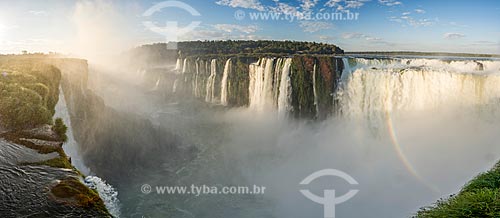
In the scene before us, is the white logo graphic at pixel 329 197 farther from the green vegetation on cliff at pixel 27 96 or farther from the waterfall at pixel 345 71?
the green vegetation on cliff at pixel 27 96

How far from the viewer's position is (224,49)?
70.3 m

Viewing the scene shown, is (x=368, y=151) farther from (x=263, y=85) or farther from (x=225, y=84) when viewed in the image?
(x=225, y=84)

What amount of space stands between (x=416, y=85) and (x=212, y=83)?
87.4 ft

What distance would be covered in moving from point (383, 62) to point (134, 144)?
2087 cm

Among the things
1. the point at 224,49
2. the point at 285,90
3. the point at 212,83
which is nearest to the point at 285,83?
the point at 285,90

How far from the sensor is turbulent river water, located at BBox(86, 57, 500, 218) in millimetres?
18670

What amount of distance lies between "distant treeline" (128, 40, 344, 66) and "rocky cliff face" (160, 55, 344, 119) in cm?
2080

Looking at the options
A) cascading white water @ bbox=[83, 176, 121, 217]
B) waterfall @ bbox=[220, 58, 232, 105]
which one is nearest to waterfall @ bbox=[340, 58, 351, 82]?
waterfall @ bbox=[220, 58, 232, 105]

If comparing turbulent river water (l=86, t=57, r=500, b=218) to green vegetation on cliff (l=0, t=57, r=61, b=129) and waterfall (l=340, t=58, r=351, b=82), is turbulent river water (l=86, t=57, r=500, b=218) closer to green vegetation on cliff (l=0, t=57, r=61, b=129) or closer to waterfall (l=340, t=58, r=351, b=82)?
waterfall (l=340, t=58, r=351, b=82)

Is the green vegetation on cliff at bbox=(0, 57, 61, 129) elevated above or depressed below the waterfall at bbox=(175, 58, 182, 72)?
below

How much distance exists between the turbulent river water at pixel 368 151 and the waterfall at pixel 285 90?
0.96ft

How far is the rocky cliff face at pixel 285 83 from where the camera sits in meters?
30.1

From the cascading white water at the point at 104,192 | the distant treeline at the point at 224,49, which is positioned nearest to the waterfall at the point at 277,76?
the cascading white water at the point at 104,192

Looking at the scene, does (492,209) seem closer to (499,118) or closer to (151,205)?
(151,205)
